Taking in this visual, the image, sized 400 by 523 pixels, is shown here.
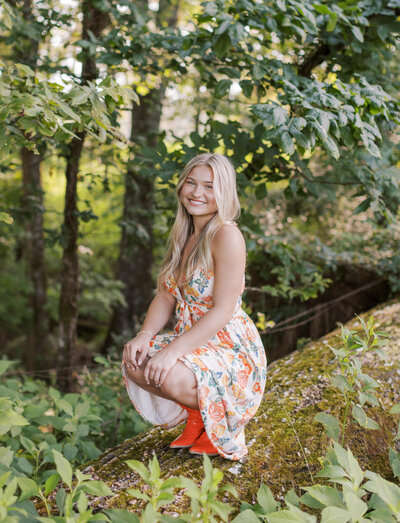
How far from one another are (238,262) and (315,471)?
1000 millimetres

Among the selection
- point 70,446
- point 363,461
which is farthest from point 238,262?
point 70,446

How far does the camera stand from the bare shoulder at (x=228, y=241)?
2012mm

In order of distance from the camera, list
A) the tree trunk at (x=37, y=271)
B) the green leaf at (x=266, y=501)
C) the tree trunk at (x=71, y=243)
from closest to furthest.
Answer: the green leaf at (x=266, y=501) < the tree trunk at (x=71, y=243) < the tree trunk at (x=37, y=271)

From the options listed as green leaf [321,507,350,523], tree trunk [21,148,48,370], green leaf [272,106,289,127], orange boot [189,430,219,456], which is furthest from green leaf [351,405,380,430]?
tree trunk [21,148,48,370]

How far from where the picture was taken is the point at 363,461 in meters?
1.98

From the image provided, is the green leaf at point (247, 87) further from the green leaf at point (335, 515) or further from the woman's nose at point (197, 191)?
the green leaf at point (335, 515)

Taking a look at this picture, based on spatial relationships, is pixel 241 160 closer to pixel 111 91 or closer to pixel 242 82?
pixel 242 82

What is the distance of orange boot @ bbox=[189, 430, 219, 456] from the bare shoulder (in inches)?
35.7

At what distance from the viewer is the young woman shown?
6.10 feet

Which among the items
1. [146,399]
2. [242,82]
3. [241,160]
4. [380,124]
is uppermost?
[242,82]

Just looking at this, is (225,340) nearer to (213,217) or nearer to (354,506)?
(213,217)

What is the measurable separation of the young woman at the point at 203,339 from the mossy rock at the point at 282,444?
11 centimetres

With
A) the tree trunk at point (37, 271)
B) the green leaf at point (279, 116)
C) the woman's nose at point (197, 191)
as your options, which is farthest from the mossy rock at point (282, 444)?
the tree trunk at point (37, 271)

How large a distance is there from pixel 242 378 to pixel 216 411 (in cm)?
21
